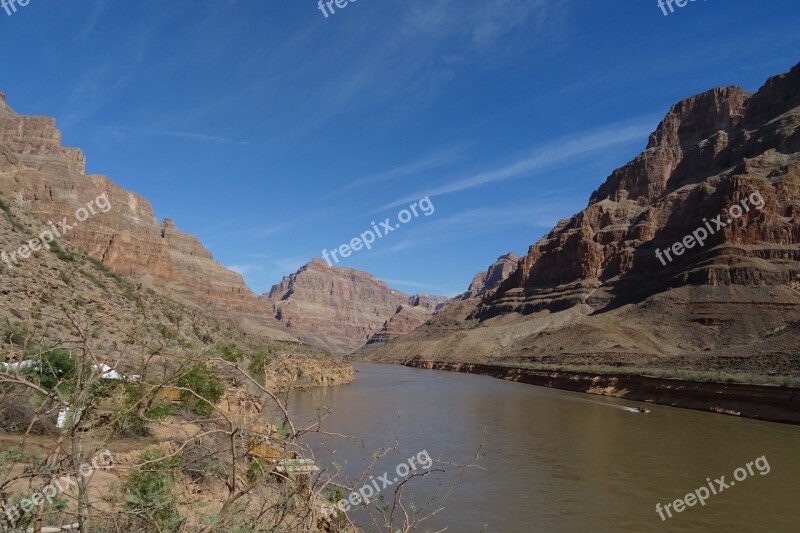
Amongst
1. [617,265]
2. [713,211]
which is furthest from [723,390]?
[617,265]

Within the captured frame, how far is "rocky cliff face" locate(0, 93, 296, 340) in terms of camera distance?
229 ft

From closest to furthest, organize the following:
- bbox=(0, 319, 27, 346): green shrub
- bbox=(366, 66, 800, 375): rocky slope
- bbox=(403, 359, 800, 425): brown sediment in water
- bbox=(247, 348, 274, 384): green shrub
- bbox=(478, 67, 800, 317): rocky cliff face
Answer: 1. bbox=(0, 319, 27, 346): green shrub
2. bbox=(247, 348, 274, 384): green shrub
3. bbox=(403, 359, 800, 425): brown sediment in water
4. bbox=(366, 66, 800, 375): rocky slope
5. bbox=(478, 67, 800, 317): rocky cliff face

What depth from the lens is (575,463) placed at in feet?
54.1

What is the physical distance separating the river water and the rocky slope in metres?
19.4

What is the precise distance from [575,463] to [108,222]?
10764 centimetres

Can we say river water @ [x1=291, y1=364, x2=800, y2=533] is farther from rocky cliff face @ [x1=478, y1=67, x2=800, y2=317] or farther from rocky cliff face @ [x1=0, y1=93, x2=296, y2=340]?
rocky cliff face @ [x1=478, y1=67, x2=800, y2=317]

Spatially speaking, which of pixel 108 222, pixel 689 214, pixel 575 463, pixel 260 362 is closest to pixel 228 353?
pixel 260 362

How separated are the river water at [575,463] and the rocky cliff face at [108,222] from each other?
51.3m

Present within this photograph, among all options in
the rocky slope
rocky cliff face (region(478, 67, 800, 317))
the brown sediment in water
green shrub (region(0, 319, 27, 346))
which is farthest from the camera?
rocky cliff face (region(478, 67, 800, 317))

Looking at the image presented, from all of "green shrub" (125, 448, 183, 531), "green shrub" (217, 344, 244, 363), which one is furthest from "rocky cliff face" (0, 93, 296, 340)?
"green shrub" (125, 448, 183, 531)

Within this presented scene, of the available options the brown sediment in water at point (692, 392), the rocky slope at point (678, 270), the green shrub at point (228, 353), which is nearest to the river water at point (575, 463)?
the green shrub at point (228, 353)

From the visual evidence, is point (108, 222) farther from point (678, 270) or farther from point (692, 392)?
point (678, 270)

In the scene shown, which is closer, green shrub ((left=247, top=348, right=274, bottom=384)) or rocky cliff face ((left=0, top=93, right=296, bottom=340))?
green shrub ((left=247, top=348, right=274, bottom=384))

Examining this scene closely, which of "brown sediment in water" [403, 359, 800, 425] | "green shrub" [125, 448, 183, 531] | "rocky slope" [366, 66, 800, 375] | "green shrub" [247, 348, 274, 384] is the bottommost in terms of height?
"brown sediment in water" [403, 359, 800, 425]
